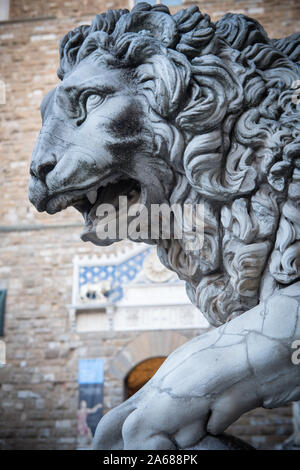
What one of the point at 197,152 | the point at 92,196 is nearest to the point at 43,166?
the point at 92,196

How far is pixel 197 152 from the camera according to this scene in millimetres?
1330

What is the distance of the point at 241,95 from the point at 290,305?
1.53 ft

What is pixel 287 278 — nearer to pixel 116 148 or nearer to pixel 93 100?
pixel 116 148

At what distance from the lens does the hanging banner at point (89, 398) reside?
916 cm

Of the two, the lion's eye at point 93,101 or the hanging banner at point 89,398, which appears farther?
the hanging banner at point 89,398

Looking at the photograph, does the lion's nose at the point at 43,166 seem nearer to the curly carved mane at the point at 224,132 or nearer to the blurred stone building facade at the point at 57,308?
the curly carved mane at the point at 224,132

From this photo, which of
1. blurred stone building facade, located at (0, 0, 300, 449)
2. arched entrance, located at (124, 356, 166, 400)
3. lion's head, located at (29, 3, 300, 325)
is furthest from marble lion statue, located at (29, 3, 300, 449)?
arched entrance, located at (124, 356, 166, 400)

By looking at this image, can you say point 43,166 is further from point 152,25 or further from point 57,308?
point 57,308

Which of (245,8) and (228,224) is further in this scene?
(245,8)

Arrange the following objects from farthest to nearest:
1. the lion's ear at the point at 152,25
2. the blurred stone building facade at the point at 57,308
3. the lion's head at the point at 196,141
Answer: the blurred stone building facade at the point at 57,308 < the lion's ear at the point at 152,25 < the lion's head at the point at 196,141

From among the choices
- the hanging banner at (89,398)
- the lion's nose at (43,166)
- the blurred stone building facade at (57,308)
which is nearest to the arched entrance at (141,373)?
the blurred stone building facade at (57,308)

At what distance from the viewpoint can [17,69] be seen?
11.3 meters

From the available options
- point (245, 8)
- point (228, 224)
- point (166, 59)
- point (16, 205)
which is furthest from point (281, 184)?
point (245, 8)

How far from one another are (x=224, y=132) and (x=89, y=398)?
27.8 ft
